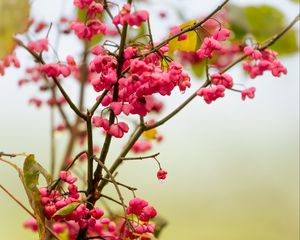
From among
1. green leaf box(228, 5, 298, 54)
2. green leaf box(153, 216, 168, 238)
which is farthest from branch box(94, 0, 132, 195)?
green leaf box(228, 5, 298, 54)

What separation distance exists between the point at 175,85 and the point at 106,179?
187mm

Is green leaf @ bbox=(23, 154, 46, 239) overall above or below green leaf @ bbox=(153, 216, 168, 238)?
below

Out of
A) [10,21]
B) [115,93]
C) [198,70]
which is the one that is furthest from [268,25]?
[10,21]

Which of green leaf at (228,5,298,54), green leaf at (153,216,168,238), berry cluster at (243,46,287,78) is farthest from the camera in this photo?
green leaf at (228,5,298,54)

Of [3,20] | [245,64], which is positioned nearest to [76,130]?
[245,64]

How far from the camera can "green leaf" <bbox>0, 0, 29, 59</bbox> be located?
0.63 m

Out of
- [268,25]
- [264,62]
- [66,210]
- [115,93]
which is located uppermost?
[268,25]

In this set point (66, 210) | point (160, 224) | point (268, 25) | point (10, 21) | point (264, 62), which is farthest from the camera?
point (268, 25)

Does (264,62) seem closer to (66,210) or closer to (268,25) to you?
(66,210)

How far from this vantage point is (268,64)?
1.18m

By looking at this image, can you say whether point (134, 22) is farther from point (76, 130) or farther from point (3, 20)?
point (76, 130)

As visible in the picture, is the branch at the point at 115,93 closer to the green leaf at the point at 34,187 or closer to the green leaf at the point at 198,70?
the green leaf at the point at 34,187

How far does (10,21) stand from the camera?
0.63m

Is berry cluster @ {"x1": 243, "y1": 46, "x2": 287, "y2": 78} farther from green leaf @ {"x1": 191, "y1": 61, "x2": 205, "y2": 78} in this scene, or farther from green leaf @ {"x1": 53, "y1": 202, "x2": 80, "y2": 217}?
green leaf @ {"x1": 191, "y1": 61, "x2": 205, "y2": 78}
